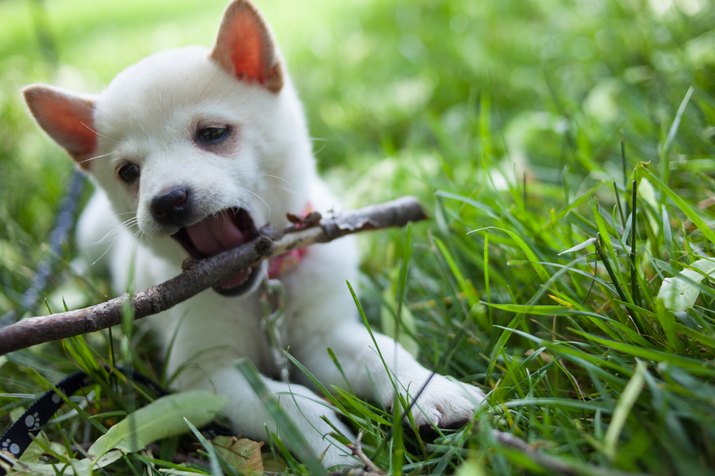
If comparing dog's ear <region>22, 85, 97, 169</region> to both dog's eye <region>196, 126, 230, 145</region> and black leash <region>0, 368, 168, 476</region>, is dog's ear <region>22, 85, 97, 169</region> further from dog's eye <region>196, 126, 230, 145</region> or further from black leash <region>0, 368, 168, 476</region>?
black leash <region>0, 368, 168, 476</region>

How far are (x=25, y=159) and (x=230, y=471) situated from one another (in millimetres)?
3597

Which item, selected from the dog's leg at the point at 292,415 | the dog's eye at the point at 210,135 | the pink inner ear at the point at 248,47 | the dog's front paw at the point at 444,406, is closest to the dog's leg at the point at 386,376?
the dog's front paw at the point at 444,406

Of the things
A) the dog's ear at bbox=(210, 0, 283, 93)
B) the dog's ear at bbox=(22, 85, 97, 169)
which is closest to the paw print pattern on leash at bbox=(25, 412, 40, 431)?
the dog's ear at bbox=(22, 85, 97, 169)

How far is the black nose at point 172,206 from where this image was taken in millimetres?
1882

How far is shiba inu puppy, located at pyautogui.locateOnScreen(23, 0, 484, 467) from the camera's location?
193 cm

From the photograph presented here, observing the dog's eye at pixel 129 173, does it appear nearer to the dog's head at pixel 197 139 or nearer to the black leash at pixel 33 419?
the dog's head at pixel 197 139

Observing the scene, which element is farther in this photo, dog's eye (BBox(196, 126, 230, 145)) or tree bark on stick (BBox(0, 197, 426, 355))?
dog's eye (BBox(196, 126, 230, 145))

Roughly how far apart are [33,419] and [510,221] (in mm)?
1688

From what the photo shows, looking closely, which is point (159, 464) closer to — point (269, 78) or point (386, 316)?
point (386, 316)

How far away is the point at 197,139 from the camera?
2.12m

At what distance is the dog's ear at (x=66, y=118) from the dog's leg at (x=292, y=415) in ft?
3.55

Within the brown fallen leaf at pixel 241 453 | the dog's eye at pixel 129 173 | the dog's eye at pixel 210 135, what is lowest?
the brown fallen leaf at pixel 241 453

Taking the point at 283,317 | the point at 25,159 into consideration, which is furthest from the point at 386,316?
the point at 25,159

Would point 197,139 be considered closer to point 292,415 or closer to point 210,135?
point 210,135
